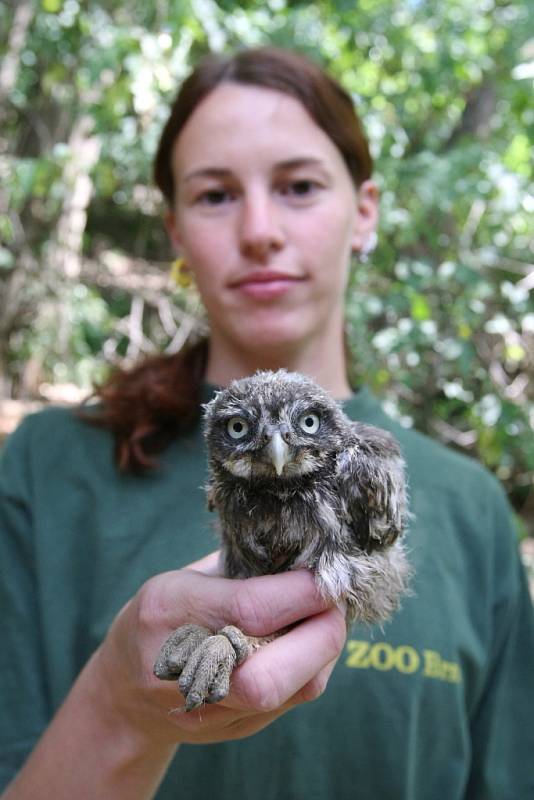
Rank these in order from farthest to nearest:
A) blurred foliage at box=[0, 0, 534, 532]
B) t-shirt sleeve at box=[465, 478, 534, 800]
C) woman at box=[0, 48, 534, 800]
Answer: blurred foliage at box=[0, 0, 534, 532] → t-shirt sleeve at box=[465, 478, 534, 800] → woman at box=[0, 48, 534, 800]

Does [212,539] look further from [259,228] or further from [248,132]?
[248,132]

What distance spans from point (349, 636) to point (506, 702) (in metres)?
0.81

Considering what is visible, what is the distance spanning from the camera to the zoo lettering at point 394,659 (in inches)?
82.4

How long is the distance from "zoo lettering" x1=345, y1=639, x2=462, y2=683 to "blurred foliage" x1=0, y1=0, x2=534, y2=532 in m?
2.42

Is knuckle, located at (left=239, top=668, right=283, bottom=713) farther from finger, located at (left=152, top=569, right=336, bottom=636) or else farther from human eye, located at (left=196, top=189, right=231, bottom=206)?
human eye, located at (left=196, top=189, right=231, bottom=206)

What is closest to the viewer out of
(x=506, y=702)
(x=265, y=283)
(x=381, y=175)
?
(x=265, y=283)

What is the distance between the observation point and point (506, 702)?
96.0 inches

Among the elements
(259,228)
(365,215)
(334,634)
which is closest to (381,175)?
(365,215)

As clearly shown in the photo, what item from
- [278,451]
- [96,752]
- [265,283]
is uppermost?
[265,283]

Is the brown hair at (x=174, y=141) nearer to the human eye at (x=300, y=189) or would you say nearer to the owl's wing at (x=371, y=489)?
the human eye at (x=300, y=189)

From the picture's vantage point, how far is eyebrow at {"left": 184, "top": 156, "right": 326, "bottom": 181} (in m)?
2.23

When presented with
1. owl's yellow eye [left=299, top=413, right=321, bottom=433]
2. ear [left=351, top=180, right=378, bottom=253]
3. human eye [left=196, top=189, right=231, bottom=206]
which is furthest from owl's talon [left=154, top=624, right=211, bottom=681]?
ear [left=351, top=180, right=378, bottom=253]

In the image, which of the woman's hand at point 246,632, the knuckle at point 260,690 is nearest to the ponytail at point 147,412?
the woman's hand at point 246,632

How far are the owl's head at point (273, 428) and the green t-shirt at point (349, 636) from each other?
0.59m
